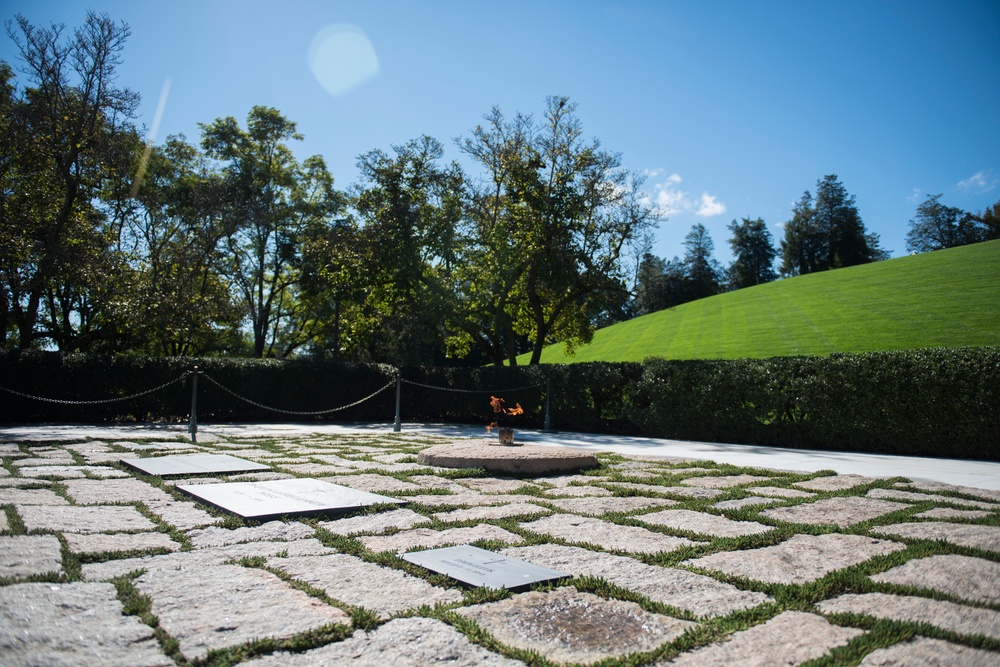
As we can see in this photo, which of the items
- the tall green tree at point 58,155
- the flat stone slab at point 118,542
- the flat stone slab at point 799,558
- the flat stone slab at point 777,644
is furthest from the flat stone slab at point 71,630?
the tall green tree at point 58,155

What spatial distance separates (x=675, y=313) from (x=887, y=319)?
17.4 meters

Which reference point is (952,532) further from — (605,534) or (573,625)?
(573,625)

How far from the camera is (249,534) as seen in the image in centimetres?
395

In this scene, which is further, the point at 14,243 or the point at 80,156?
the point at 80,156

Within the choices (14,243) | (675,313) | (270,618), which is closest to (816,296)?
(675,313)

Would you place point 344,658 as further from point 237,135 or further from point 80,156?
point 237,135

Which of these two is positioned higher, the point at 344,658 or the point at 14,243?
the point at 14,243

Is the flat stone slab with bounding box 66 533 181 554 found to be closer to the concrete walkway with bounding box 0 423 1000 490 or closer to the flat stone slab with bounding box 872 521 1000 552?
the flat stone slab with bounding box 872 521 1000 552

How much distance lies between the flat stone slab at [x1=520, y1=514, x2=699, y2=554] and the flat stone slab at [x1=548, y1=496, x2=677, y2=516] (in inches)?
11.6

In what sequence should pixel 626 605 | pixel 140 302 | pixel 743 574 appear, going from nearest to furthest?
pixel 626 605 < pixel 743 574 < pixel 140 302

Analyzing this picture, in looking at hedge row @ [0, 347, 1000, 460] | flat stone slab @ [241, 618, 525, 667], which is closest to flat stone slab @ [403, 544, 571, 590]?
flat stone slab @ [241, 618, 525, 667]

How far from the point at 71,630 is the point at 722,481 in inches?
223

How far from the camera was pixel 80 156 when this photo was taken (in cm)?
1906

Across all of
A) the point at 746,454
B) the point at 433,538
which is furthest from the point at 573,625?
the point at 746,454
